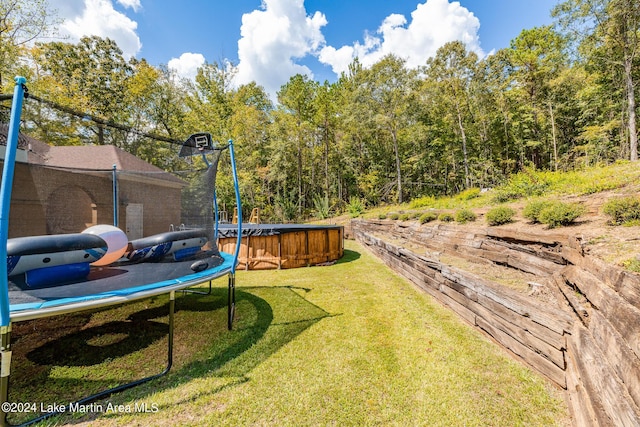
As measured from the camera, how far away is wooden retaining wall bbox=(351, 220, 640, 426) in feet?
4.01

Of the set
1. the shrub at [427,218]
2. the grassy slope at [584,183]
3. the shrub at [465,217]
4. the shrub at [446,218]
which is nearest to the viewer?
the grassy slope at [584,183]

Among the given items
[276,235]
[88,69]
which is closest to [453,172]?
[276,235]

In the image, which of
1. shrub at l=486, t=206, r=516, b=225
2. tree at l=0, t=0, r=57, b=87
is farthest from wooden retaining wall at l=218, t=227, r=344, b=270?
tree at l=0, t=0, r=57, b=87

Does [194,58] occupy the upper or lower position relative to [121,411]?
upper

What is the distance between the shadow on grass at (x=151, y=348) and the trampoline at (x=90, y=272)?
181 millimetres

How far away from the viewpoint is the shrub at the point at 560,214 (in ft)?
10.7

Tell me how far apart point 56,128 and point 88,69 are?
1794cm

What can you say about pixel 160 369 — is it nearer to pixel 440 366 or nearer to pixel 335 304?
pixel 335 304

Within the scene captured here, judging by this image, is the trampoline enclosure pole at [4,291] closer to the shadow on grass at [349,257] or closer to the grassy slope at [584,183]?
the shadow on grass at [349,257]

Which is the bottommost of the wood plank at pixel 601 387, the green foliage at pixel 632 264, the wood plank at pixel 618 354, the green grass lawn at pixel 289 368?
the green grass lawn at pixel 289 368

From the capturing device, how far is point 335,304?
3732 mm

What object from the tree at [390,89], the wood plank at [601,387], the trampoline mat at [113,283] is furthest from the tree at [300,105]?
the wood plank at [601,387]

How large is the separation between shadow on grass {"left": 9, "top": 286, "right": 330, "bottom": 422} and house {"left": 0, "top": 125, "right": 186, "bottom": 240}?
1.23 meters

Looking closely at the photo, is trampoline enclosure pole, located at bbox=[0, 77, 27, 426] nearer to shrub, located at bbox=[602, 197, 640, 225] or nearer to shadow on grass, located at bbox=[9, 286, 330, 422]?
shadow on grass, located at bbox=[9, 286, 330, 422]
